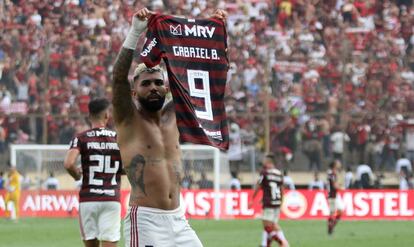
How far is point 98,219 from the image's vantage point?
13.3 meters

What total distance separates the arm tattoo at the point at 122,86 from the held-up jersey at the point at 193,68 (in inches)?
5.1

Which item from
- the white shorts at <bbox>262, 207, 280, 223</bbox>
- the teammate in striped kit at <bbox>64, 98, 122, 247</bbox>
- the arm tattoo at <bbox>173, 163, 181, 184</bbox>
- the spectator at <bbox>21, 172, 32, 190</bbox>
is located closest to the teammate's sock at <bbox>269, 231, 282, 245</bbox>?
the white shorts at <bbox>262, 207, 280, 223</bbox>

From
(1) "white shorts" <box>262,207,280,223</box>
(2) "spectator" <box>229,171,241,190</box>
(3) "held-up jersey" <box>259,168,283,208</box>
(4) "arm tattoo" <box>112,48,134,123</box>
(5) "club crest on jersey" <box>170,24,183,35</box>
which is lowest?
(1) "white shorts" <box>262,207,280,223</box>

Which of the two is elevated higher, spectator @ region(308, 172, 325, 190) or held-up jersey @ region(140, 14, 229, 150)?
held-up jersey @ region(140, 14, 229, 150)

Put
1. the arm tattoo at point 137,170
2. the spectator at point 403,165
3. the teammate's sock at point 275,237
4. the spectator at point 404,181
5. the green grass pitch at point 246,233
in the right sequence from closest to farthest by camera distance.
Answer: the arm tattoo at point 137,170 < the teammate's sock at point 275,237 < the green grass pitch at point 246,233 < the spectator at point 403,165 < the spectator at point 404,181

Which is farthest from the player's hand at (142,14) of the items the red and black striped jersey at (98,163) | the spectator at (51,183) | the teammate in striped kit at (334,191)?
the spectator at (51,183)

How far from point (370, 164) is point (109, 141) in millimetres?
19306

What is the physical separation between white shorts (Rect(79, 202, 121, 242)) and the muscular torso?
4578 mm

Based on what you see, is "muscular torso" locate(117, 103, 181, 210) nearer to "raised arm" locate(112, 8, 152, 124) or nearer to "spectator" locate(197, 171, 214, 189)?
"raised arm" locate(112, 8, 152, 124)

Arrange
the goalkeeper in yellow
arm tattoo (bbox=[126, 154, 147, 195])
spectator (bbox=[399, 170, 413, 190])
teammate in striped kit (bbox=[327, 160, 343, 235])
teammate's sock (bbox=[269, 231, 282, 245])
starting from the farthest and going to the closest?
1. spectator (bbox=[399, 170, 413, 190])
2. the goalkeeper in yellow
3. teammate in striped kit (bbox=[327, 160, 343, 235])
4. teammate's sock (bbox=[269, 231, 282, 245])
5. arm tattoo (bbox=[126, 154, 147, 195])

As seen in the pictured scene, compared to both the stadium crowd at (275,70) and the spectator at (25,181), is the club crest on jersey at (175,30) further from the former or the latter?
the spectator at (25,181)

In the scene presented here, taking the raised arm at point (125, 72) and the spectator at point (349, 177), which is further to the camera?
the spectator at point (349, 177)

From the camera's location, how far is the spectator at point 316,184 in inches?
1259

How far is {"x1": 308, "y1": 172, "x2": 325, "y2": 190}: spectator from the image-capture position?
32.0m
